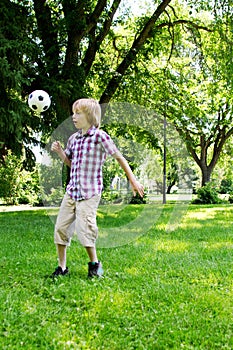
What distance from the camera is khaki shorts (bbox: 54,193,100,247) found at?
3.90 metres

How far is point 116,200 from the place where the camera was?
1080cm

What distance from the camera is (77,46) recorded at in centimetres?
1043

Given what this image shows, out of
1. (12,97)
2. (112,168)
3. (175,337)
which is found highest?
(12,97)

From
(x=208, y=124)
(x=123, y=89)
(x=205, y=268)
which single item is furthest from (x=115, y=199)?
(x=208, y=124)

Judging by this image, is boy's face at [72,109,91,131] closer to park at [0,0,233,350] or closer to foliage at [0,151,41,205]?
park at [0,0,233,350]

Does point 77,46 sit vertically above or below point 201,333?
above

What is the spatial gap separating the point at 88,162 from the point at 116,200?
6.91m

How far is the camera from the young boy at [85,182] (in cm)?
391

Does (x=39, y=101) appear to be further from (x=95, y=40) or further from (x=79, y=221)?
(x=95, y=40)

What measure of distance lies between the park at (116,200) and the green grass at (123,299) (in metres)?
0.01

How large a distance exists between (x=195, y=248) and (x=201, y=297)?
217 cm

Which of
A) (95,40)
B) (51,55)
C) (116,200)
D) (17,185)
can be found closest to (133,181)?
(116,200)

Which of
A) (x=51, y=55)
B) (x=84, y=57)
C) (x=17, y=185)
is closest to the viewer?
(x=51, y=55)

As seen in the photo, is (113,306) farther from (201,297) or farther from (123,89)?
(123,89)
